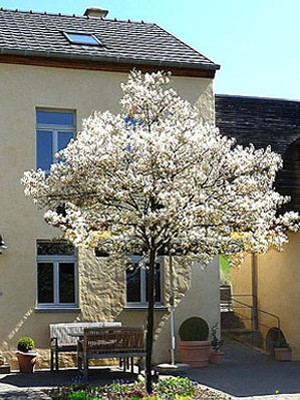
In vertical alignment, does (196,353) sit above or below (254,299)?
below

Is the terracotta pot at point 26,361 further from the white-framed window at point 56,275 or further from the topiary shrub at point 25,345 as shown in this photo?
the white-framed window at point 56,275

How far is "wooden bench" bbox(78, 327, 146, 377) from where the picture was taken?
1586 centimetres

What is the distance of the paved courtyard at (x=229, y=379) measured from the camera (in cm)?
1417

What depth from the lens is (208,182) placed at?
13594mm

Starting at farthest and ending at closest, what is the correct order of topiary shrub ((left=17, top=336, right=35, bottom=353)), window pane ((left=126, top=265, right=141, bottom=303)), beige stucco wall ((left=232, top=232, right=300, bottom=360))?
1. beige stucco wall ((left=232, top=232, right=300, bottom=360))
2. window pane ((left=126, top=265, right=141, bottom=303))
3. topiary shrub ((left=17, top=336, right=35, bottom=353))

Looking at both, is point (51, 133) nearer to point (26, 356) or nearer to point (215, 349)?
point (26, 356)

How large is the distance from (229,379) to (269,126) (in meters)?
8.02

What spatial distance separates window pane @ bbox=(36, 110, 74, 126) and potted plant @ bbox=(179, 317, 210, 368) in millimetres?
5515

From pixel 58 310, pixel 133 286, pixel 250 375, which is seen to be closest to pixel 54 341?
pixel 58 310

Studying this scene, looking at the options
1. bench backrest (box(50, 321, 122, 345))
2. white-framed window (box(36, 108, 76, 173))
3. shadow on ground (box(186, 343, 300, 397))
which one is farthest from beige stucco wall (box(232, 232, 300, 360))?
white-framed window (box(36, 108, 76, 173))

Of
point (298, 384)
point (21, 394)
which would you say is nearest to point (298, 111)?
point (298, 384)

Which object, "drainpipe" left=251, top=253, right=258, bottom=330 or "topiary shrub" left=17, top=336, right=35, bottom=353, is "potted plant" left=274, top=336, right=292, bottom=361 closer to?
"drainpipe" left=251, top=253, right=258, bottom=330

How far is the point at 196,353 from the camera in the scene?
18.4 metres

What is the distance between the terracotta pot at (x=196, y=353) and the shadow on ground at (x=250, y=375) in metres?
0.28
